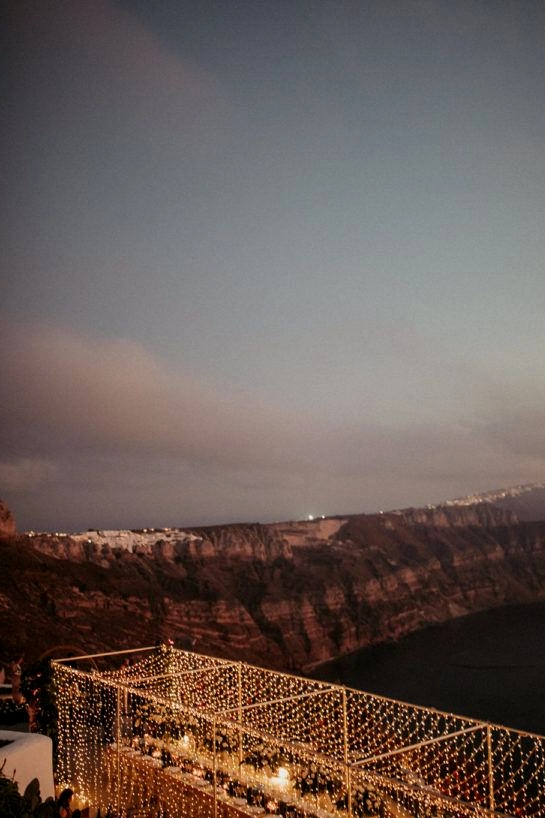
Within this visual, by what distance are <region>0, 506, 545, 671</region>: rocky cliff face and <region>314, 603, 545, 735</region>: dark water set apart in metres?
3.51

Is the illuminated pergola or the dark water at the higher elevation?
the illuminated pergola

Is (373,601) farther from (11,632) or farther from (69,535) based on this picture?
(11,632)

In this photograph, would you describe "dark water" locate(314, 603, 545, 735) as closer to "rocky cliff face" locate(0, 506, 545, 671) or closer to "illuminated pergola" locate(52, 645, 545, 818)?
"rocky cliff face" locate(0, 506, 545, 671)

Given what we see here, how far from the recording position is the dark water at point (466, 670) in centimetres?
4269

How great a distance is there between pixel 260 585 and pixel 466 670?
21.7 metres

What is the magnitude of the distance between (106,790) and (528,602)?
90.2 meters

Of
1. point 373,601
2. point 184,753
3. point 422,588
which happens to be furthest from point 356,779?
point 422,588

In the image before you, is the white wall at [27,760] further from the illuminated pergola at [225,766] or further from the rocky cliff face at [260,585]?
the rocky cliff face at [260,585]

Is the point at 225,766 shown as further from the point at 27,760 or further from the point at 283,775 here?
the point at 27,760

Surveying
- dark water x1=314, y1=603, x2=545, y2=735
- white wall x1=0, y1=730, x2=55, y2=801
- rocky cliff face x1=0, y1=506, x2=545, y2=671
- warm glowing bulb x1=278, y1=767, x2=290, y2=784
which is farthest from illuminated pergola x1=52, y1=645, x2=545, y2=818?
dark water x1=314, y1=603, x2=545, y2=735

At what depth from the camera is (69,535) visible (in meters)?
64.2

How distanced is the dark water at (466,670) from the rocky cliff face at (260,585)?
3514mm

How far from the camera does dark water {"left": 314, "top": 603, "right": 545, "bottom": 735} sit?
42.7 meters

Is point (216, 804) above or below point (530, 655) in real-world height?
above
